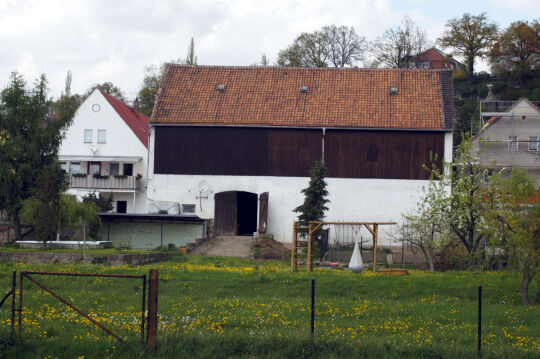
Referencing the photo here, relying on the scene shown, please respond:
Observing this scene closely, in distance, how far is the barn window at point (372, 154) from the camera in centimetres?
4041

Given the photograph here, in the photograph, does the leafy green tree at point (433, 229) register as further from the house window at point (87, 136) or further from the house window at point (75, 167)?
the house window at point (75, 167)

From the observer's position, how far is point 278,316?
14.9 meters

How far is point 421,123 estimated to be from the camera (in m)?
39.9

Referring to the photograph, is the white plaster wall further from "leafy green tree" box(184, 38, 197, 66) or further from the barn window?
"leafy green tree" box(184, 38, 197, 66)

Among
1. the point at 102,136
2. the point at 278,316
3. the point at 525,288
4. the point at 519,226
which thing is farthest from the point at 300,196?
the point at 278,316

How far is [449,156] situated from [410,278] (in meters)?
20.2

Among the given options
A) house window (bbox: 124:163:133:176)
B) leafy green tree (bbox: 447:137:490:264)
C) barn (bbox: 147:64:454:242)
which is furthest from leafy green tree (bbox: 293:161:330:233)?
house window (bbox: 124:163:133:176)

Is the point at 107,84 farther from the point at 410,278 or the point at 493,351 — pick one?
the point at 493,351

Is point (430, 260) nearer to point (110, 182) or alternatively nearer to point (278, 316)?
point (278, 316)

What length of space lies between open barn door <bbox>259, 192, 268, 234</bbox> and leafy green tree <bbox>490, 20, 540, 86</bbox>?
45.3m

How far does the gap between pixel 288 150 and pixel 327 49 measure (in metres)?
32.8

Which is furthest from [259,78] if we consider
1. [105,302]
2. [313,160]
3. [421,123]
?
[105,302]

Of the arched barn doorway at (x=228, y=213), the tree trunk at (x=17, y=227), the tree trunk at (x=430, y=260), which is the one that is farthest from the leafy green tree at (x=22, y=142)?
the tree trunk at (x=430, y=260)

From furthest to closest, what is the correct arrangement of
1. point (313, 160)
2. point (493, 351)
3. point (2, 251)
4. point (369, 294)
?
point (313, 160) < point (2, 251) < point (369, 294) < point (493, 351)
